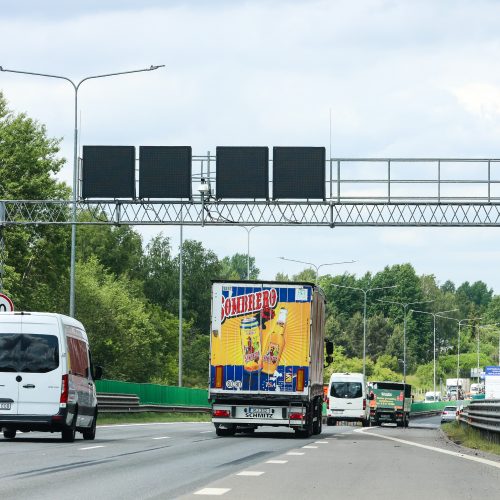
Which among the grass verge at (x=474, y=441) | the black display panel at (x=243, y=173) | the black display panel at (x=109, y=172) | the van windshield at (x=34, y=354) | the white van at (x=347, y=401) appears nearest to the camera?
the van windshield at (x=34, y=354)

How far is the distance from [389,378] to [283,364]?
14558 cm

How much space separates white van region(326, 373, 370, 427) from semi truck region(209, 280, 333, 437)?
2880 centimetres

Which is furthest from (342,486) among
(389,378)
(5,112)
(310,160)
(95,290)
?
(389,378)

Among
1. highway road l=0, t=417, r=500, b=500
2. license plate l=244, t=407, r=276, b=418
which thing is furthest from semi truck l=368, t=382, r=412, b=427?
highway road l=0, t=417, r=500, b=500

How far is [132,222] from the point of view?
137 feet

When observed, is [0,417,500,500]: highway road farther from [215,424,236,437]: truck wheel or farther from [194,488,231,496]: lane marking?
[215,424,236,437]: truck wheel

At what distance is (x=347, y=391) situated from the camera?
61.4m

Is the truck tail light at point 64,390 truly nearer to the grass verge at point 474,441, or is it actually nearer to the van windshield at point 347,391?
the grass verge at point 474,441

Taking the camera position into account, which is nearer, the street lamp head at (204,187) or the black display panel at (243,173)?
the black display panel at (243,173)

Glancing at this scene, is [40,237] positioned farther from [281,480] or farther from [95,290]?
[281,480]

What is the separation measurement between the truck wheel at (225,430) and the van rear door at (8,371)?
26.3 feet

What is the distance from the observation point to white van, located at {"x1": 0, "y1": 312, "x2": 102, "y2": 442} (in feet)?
83.5

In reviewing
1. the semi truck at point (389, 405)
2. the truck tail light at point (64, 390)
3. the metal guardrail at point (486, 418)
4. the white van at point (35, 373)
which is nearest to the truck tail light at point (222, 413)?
the metal guardrail at point (486, 418)

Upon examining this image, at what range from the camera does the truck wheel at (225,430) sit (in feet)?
108
